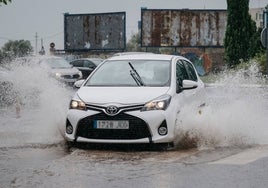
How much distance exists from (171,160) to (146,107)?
104 cm

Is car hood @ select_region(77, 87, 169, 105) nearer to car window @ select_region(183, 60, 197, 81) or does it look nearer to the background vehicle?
car window @ select_region(183, 60, 197, 81)

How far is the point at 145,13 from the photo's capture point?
158 ft

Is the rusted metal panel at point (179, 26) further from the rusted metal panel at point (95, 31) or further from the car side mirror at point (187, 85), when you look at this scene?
the car side mirror at point (187, 85)

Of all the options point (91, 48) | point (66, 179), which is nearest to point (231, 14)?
point (91, 48)

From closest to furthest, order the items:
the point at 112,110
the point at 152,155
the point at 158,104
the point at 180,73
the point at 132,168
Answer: the point at 132,168, the point at 152,155, the point at 112,110, the point at 158,104, the point at 180,73

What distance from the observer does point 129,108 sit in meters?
9.42

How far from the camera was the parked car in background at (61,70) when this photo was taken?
26342 mm

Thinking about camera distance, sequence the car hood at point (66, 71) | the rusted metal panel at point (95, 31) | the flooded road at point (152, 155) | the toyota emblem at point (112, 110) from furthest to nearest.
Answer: the rusted metal panel at point (95, 31) < the car hood at point (66, 71) < the toyota emblem at point (112, 110) < the flooded road at point (152, 155)

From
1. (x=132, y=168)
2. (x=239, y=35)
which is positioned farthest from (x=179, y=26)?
(x=132, y=168)

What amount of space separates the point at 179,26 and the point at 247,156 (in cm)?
3948

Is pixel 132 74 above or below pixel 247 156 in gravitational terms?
above

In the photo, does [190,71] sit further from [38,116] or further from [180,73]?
[38,116]

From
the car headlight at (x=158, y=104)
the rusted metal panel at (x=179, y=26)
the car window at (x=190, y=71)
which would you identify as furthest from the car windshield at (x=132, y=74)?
the rusted metal panel at (x=179, y=26)

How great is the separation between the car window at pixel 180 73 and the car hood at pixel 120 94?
2.14ft
